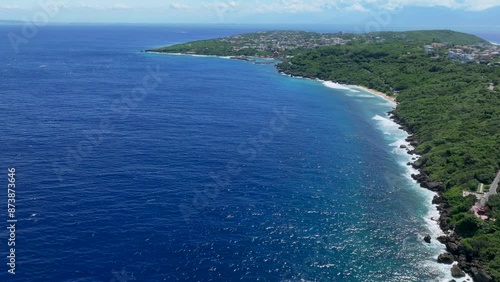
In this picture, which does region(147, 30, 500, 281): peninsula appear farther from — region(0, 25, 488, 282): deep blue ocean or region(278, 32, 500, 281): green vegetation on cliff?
region(0, 25, 488, 282): deep blue ocean

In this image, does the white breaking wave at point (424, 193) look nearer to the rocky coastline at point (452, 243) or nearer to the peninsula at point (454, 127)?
the rocky coastline at point (452, 243)

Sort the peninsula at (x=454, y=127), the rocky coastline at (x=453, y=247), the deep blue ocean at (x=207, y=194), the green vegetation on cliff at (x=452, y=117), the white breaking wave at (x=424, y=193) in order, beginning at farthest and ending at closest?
the green vegetation on cliff at (x=452, y=117) → the peninsula at (x=454, y=127) → the white breaking wave at (x=424, y=193) → the rocky coastline at (x=453, y=247) → the deep blue ocean at (x=207, y=194)

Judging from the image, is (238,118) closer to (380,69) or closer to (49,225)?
(49,225)

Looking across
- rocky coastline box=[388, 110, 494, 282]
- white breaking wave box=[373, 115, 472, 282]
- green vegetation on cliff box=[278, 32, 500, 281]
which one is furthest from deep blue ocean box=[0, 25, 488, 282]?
green vegetation on cliff box=[278, 32, 500, 281]

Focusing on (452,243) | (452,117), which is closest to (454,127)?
(452,117)

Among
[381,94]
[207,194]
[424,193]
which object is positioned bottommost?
[424,193]

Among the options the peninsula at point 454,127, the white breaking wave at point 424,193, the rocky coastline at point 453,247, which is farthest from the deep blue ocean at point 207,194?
the peninsula at point 454,127

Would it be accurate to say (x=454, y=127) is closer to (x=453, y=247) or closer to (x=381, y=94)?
(x=453, y=247)

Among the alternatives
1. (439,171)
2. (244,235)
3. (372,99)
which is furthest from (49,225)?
(372,99)

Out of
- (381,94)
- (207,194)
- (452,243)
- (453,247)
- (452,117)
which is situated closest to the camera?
(453,247)
